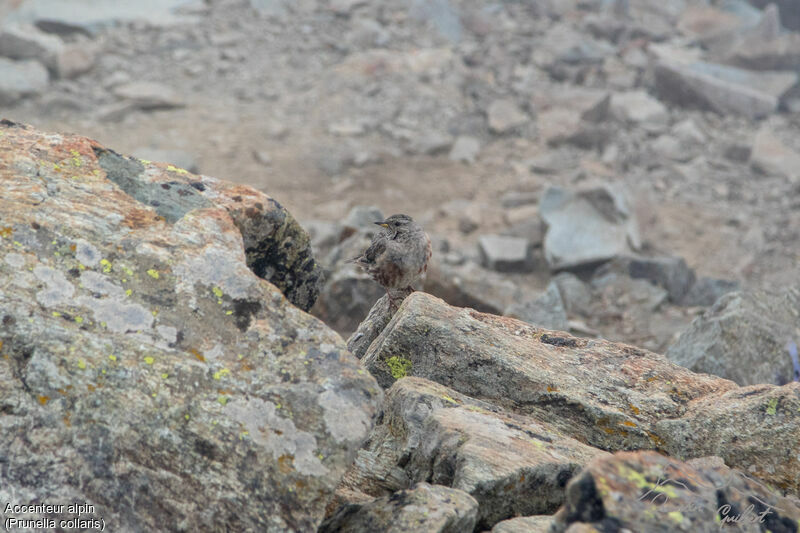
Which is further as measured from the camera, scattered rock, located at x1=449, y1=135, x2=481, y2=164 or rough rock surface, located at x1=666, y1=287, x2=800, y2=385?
scattered rock, located at x1=449, y1=135, x2=481, y2=164

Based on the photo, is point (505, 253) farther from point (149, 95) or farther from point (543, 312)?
point (149, 95)

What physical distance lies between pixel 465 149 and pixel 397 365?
15007 millimetres

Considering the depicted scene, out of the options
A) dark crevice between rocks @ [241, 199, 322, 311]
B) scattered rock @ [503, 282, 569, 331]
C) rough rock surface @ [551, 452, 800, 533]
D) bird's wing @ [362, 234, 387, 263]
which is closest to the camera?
rough rock surface @ [551, 452, 800, 533]

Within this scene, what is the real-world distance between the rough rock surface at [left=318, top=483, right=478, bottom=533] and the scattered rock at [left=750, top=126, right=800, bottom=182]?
1836cm

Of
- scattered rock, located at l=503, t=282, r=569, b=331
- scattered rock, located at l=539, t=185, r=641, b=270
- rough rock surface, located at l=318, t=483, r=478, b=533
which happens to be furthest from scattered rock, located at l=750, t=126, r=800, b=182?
rough rock surface, located at l=318, t=483, r=478, b=533

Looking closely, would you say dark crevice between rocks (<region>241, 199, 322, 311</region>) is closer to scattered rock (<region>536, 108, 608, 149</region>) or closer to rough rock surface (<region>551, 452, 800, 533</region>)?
rough rock surface (<region>551, 452, 800, 533</region>)

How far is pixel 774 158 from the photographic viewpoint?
1958cm

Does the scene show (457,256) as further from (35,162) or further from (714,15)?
(714,15)

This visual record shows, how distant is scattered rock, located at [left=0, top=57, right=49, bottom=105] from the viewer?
19594 mm

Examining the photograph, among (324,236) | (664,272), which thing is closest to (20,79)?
(324,236)

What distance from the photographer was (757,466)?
4.53 m

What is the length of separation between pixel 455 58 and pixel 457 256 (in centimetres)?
1108

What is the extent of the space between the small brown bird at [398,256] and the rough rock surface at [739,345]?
3195 millimetres

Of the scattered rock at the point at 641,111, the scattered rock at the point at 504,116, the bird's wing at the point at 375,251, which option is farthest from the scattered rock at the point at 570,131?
the bird's wing at the point at 375,251
